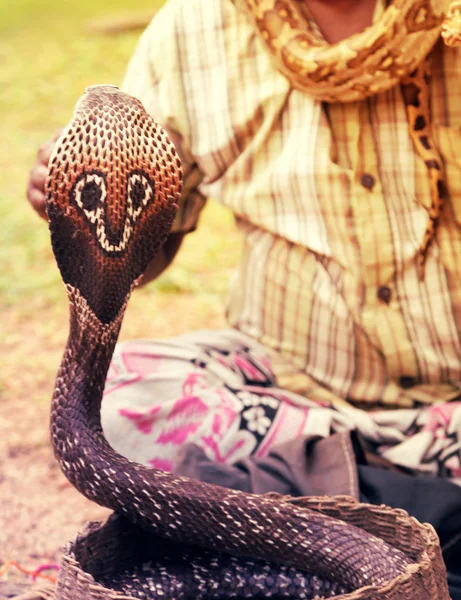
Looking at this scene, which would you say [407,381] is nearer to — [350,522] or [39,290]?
[350,522]

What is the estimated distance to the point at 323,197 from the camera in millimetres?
2213

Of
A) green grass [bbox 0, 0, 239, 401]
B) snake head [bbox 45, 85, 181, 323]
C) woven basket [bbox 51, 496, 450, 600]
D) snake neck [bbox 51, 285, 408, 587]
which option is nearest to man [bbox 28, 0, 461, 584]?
woven basket [bbox 51, 496, 450, 600]

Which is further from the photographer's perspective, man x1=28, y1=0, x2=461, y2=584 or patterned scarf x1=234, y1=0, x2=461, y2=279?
man x1=28, y1=0, x2=461, y2=584

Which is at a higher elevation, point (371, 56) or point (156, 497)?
point (371, 56)

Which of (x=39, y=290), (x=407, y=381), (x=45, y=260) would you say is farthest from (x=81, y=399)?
(x=45, y=260)

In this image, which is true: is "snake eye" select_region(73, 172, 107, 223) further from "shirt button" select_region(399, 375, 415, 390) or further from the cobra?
"shirt button" select_region(399, 375, 415, 390)

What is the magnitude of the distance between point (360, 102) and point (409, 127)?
13 cm

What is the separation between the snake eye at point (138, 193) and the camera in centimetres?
147

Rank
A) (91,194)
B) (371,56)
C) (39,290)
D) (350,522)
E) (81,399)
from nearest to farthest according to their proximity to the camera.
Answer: (91,194), (81,399), (350,522), (371,56), (39,290)

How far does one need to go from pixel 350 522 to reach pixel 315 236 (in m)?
0.78

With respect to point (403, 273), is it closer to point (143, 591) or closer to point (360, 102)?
point (360, 102)

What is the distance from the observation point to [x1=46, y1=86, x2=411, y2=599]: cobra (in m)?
1.44

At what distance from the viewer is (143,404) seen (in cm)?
226

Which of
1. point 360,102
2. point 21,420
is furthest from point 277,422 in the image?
point 21,420
